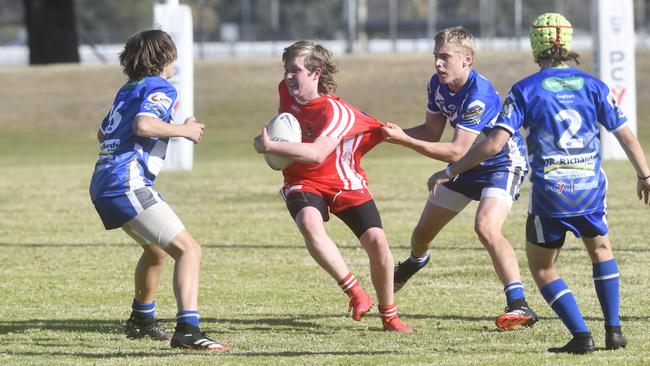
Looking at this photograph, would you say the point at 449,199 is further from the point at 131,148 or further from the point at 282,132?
the point at 131,148

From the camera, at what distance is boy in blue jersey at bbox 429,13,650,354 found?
6.32m

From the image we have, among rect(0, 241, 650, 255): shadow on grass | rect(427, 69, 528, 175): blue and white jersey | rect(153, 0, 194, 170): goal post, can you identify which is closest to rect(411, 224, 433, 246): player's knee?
rect(427, 69, 528, 175): blue and white jersey

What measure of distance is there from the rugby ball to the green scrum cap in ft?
5.30

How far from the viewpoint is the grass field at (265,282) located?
6.80 metres

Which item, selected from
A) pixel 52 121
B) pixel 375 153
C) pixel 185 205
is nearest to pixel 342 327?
pixel 185 205

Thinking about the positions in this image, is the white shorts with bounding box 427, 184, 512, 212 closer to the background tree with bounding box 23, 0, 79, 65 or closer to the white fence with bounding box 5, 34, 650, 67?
the background tree with bounding box 23, 0, 79, 65

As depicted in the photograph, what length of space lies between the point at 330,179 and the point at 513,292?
4.34ft

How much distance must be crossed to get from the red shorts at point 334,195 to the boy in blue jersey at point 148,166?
0.91 m

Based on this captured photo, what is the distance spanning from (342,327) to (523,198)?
8.74m

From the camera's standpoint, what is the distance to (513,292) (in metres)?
7.63

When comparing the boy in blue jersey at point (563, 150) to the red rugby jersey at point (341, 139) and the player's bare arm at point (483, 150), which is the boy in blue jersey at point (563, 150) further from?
the red rugby jersey at point (341, 139)

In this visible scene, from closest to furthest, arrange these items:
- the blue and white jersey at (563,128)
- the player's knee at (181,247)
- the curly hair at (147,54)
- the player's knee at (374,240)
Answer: the blue and white jersey at (563,128), the player's knee at (181,247), the curly hair at (147,54), the player's knee at (374,240)

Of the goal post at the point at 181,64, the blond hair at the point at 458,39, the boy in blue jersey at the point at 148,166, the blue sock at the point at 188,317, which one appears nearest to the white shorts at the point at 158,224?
the boy in blue jersey at the point at 148,166

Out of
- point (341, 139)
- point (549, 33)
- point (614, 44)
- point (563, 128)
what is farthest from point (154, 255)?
point (614, 44)
